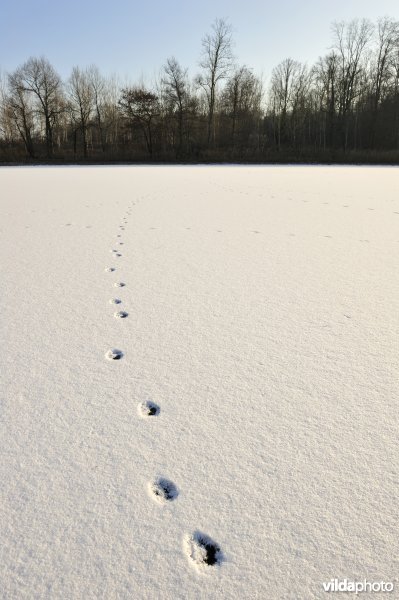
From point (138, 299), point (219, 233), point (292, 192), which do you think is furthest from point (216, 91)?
point (138, 299)

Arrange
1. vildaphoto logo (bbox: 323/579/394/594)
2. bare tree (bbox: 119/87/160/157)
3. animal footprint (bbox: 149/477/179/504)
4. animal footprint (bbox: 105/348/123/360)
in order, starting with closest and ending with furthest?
vildaphoto logo (bbox: 323/579/394/594)
animal footprint (bbox: 149/477/179/504)
animal footprint (bbox: 105/348/123/360)
bare tree (bbox: 119/87/160/157)

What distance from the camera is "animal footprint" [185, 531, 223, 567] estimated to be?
3.05 feet

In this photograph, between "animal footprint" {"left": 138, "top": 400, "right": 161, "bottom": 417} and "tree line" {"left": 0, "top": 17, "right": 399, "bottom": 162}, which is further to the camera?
"tree line" {"left": 0, "top": 17, "right": 399, "bottom": 162}

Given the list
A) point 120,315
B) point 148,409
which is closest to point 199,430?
point 148,409

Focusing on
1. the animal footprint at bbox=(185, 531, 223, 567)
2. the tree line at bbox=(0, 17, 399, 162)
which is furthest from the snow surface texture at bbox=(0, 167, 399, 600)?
the tree line at bbox=(0, 17, 399, 162)

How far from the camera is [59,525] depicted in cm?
101

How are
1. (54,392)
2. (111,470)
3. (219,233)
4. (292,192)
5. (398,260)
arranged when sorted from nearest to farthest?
(111,470) < (54,392) < (398,260) < (219,233) < (292,192)

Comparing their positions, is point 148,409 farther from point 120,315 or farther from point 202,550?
point 120,315

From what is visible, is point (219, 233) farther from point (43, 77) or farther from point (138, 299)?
point (43, 77)

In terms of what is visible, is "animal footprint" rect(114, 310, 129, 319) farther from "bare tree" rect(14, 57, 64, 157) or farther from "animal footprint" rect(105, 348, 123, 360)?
"bare tree" rect(14, 57, 64, 157)

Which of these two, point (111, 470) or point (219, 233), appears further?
point (219, 233)

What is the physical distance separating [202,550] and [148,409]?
606 mm

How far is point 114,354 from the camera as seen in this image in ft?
6.19

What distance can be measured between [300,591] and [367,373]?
1.06 metres
